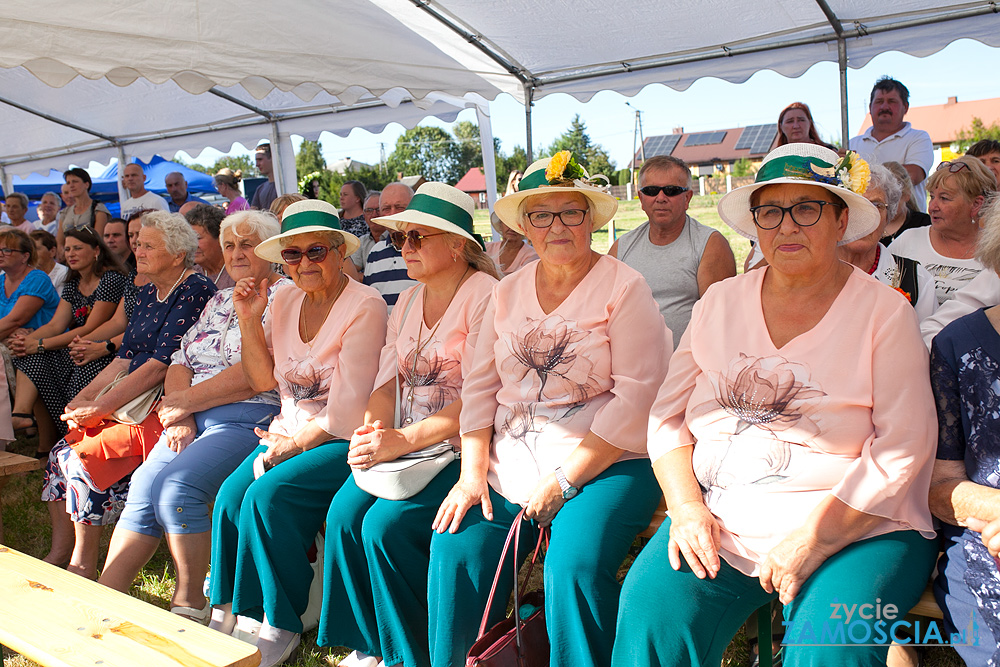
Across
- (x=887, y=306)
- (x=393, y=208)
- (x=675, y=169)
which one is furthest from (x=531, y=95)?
(x=887, y=306)

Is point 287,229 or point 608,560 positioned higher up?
point 287,229

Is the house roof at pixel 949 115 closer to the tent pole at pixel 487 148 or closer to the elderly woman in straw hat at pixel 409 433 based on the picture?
the tent pole at pixel 487 148

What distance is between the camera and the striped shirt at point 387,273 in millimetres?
4277

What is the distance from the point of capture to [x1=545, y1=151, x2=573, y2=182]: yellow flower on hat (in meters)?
2.57

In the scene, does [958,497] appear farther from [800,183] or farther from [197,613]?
[197,613]

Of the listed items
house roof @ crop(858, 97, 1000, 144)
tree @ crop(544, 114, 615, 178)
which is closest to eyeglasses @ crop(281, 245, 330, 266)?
tree @ crop(544, 114, 615, 178)

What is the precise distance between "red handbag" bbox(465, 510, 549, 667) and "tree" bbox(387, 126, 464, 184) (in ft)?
226

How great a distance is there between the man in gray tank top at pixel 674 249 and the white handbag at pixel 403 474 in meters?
1.70

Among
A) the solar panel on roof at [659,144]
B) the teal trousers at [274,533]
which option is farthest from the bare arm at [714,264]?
the solar panel on roof at [659,144]

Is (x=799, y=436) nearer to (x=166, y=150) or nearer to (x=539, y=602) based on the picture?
(x=539, y=602)

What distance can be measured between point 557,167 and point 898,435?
135 cm

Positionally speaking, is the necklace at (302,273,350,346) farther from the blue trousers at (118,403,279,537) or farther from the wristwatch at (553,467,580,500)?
the wristwatch at (553,467,580,500)

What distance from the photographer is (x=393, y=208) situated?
4922 mm

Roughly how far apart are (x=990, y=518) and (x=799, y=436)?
469mm
